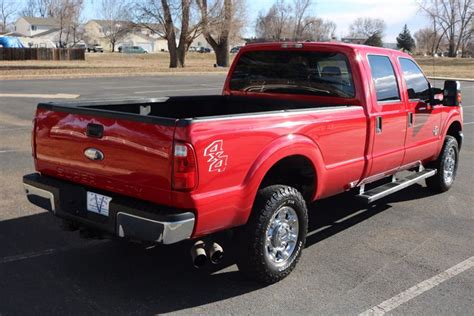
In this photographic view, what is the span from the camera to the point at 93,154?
379 cm

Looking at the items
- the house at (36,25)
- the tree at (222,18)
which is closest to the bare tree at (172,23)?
the tree at (222,18)

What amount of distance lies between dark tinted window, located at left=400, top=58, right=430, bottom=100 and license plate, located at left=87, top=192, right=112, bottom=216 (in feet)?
12.3

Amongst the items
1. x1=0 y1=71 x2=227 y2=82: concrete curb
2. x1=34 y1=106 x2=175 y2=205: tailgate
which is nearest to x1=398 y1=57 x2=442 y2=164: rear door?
x1=34 y1=106 x2=175 y2=205: tailgate

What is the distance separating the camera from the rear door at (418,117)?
233 inches

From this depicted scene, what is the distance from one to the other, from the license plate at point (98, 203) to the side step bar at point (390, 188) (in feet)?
8.35

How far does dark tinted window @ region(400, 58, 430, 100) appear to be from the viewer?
599 cm

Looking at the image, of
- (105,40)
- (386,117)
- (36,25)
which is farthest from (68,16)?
(386,117)

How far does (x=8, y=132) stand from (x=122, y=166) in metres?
8.18

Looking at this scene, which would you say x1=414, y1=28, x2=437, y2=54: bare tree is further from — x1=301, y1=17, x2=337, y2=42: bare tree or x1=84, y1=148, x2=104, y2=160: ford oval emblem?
x1=84, y1=148, x2=104, y2=160: ford oval emblem

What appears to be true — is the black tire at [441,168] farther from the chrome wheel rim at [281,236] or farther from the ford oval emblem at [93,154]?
the ford oval emblem at [93,154]

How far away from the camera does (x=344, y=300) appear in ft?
12.8

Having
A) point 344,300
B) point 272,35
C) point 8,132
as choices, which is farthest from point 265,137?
point 272,35

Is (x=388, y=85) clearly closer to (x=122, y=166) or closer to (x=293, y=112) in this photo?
(x=293, y=112)

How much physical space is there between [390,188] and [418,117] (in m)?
1.05
